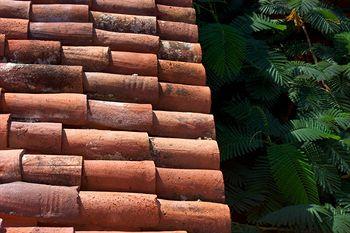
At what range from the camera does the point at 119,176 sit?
1.91m

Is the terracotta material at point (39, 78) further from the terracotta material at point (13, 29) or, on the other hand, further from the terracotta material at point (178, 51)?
the terracotta material at point (178, 51)

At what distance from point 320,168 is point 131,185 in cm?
188

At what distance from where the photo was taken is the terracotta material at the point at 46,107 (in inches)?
78.3

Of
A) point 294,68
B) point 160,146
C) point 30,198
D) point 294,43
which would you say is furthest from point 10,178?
point 294,43

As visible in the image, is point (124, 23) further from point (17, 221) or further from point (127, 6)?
point (17, 221)

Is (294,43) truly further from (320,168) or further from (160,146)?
(160,146)

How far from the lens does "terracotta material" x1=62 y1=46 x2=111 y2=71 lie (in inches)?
85.6

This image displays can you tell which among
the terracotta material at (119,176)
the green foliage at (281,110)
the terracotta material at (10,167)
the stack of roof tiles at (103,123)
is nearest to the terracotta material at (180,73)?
the stack of roof tiles at (103,123)

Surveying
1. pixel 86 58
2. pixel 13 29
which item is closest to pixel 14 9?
pixel 13 29

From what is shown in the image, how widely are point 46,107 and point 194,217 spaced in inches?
23.9

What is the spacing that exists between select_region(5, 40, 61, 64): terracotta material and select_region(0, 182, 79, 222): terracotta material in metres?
0.54

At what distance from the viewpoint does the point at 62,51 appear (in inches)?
85.7

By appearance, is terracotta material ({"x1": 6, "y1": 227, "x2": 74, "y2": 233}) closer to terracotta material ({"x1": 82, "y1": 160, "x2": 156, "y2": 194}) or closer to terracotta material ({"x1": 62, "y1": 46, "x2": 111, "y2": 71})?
terracotta material ({"x1": 82, "y1": 160, "x2": 156, "y2": 194})

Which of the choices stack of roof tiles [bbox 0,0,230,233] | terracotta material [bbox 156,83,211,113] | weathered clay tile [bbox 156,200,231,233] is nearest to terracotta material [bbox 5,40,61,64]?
stack of roof tiles [bbox 0,0,230,233]
